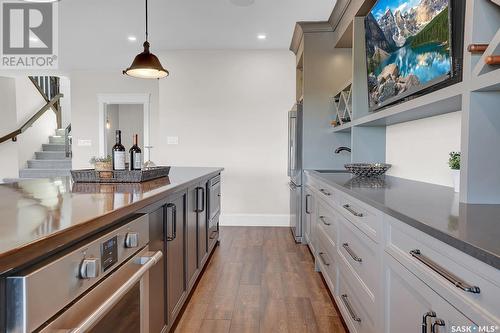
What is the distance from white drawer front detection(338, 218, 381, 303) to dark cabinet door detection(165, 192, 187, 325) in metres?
0.95

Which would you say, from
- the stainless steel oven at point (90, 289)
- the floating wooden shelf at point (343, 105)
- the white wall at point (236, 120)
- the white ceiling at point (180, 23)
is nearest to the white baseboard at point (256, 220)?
the white wall at point (236, 120)

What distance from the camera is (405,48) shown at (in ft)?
6.20

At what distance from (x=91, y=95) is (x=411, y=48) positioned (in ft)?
18.5

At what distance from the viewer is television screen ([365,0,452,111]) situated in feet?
4.95

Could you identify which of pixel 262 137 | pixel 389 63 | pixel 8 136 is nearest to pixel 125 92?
pixel 8 136

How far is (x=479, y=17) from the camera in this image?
3.92ft

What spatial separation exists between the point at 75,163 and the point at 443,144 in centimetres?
594

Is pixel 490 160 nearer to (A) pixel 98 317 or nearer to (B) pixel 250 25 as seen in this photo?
(A) pixel 98 317

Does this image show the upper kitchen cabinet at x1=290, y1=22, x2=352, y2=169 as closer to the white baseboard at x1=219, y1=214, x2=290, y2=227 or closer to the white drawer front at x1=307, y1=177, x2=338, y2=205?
the white drawer front at x1=307, y1=177, x2=338, y2=205

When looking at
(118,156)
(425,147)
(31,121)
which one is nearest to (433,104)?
(425,147)

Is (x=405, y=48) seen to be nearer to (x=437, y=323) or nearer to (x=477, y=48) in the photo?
(x=477, y=48)

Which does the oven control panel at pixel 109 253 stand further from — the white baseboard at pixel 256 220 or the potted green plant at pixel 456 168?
the white baseboard at pixel 256 220

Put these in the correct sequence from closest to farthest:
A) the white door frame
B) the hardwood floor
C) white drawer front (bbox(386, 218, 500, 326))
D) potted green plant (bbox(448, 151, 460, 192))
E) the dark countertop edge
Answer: the dark countertop edge → white drawer front (bbox(386, 218, 500, 326)) → potted green plant (bbox(448, 151, 460, 192)) → the hardwood floor → the white door frame

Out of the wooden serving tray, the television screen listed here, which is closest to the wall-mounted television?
the television screen
